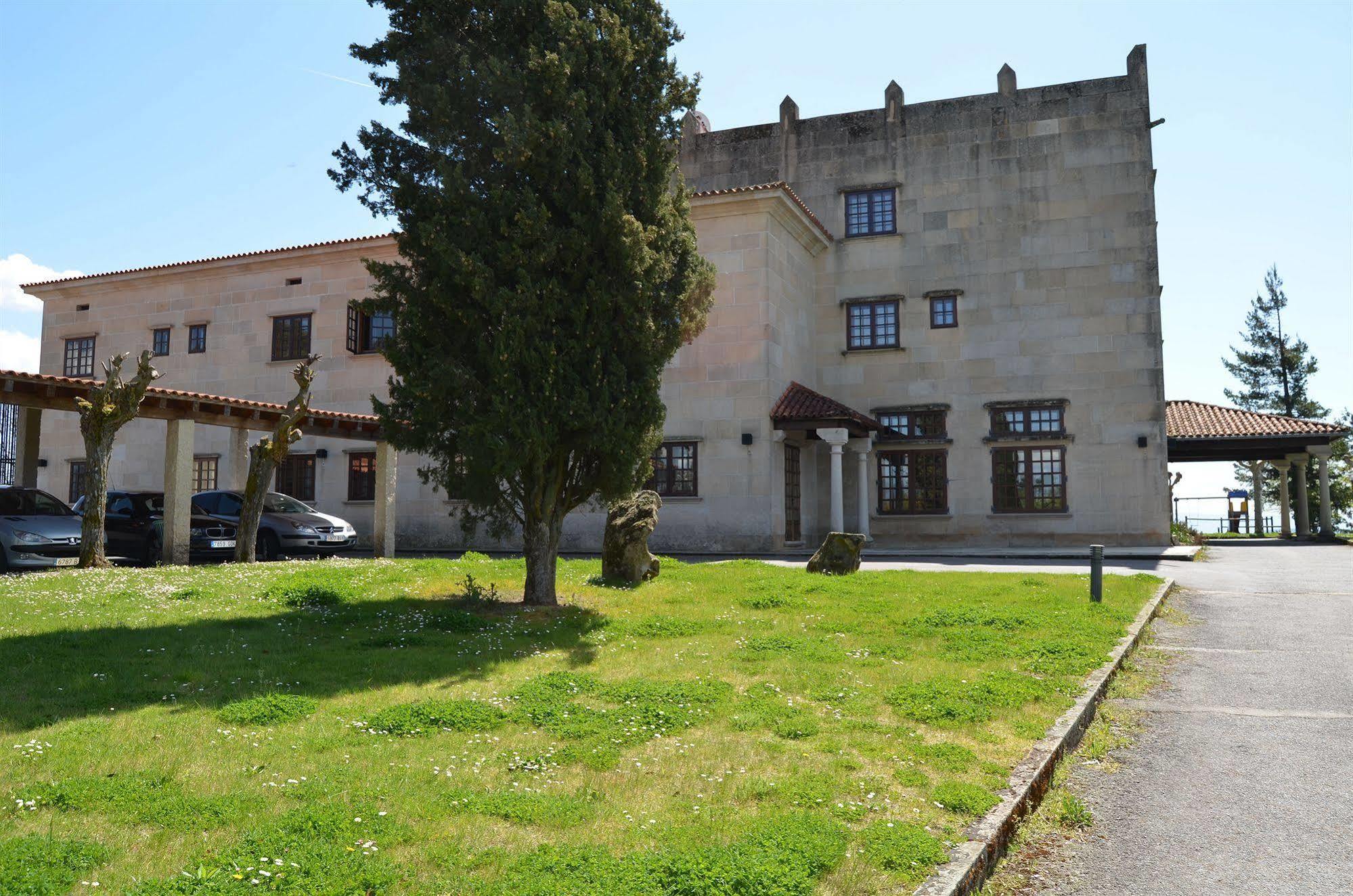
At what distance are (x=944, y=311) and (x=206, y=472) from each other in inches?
858

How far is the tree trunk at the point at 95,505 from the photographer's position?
15.5 meters

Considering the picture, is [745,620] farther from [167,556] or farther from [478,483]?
[167,556]

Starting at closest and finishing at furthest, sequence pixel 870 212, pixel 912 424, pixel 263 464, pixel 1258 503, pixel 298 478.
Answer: pixel 263 464
pixel 912 424
pixel 870 212
pixel 298 478
pixel 1258 503

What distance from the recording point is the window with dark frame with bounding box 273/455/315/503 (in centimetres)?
2731

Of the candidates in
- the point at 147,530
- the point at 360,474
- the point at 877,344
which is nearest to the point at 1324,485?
the point at 877,344

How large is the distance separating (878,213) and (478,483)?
18.9m

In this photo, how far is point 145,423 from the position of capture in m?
28.4

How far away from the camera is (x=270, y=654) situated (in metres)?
8.53

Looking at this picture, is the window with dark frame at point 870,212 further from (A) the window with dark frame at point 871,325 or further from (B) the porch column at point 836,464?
(B) the porch column at point 836,464

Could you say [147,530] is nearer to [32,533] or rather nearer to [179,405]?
[32,533]

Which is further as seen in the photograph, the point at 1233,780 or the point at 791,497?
the point at 791,497

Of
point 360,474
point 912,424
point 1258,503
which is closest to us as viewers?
point 912,424

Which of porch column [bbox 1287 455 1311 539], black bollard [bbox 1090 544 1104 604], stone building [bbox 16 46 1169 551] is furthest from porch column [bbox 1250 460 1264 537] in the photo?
black bollard [bbox 1090 544 1104 604]

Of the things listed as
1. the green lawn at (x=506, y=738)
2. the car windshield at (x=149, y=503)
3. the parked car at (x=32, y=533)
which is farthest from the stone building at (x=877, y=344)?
the green lawn at (x=506, y=738)
